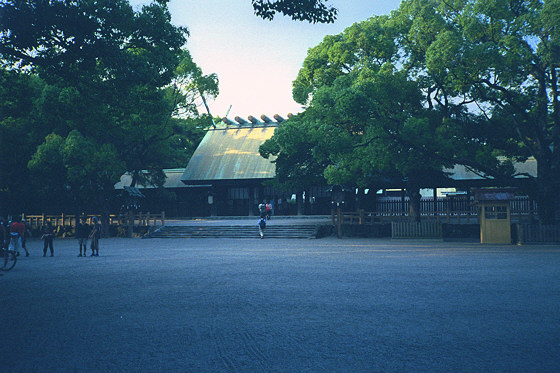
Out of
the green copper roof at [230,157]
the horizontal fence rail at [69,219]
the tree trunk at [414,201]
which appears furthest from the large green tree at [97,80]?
the tree trunk at [414,201]

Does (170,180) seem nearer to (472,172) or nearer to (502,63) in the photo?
(472,172)

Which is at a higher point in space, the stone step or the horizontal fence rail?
the horizontal fence rail

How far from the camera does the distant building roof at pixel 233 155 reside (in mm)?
44094

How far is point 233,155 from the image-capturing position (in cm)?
4681

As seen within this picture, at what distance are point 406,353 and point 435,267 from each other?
30.1 feet

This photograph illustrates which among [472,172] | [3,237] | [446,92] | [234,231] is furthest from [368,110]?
[3,237]

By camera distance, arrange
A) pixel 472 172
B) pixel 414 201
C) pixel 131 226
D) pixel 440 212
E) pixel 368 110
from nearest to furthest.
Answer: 1. pixel 368 110
2. pixel 440 212
3. pixel 414 201
4. pixel 131 226
5. pixel 472 172

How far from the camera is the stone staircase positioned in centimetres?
3164

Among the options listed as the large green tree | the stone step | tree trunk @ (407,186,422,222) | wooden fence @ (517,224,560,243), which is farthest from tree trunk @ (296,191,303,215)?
wooden fence @ (517,224,560,243)

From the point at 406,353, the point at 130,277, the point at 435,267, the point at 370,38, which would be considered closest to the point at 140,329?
the point at 406,353

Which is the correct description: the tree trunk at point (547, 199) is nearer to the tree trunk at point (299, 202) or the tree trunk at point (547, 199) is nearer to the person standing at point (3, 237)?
the tree trunk at point (299, 202)

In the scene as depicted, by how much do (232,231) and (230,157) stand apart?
48.0 ft

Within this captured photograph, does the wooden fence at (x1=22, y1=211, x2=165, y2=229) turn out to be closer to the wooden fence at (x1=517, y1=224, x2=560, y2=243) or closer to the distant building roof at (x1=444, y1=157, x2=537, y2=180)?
the distant building roof at (x1=444, y1=157, x2=537, y2=180)

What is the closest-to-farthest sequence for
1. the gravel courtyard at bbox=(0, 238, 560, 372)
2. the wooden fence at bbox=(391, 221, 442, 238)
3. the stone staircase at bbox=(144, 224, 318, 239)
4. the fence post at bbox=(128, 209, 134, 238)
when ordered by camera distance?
the gravel courtyard at bbox=(0, 238, 560, 372), the wooden fence at bbox=(391, 221, 442, 238), the stone staircase at bbox=(144, 224, 318, 239), the fence post at bbox=(128, 209, 134, 238)
